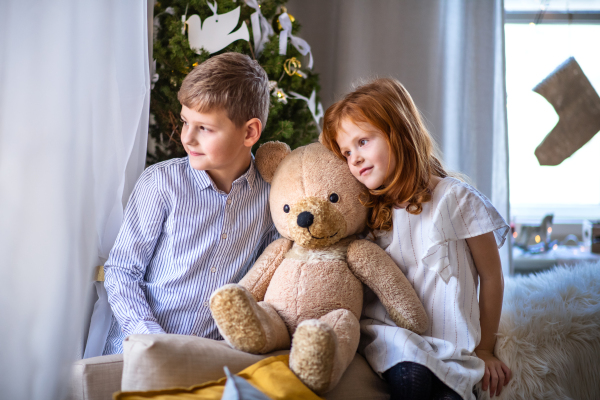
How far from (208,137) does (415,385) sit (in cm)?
76

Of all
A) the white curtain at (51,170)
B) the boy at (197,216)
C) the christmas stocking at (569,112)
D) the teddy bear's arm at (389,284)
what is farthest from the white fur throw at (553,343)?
the christmas stocking at (569,112)

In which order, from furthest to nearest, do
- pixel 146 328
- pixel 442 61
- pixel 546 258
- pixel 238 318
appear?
1. pixel 546 258
2. pixel 442 61
3. pixel 146 328
4. pixel 238 318

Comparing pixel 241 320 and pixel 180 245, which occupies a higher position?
pixel 180 245

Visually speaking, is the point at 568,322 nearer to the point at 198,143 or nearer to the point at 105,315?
the point at 198,143

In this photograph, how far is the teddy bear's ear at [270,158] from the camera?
123 centimetres

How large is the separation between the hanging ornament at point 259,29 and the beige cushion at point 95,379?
3.36ft

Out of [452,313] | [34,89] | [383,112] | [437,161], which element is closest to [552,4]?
[437,161]

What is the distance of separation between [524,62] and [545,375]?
208 centimetres

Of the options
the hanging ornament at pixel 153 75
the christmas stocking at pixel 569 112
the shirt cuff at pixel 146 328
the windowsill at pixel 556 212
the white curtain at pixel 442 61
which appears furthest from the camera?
the windowsill at pixel 556 212

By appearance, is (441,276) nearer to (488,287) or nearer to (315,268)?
(488,287)

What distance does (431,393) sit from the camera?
1.01 meters

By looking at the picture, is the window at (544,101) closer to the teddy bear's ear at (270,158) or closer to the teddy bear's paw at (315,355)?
the teddy bear's ear at (270,158)

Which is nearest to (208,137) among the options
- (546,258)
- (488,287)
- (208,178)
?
(208,178)

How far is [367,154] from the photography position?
45.2 inches
